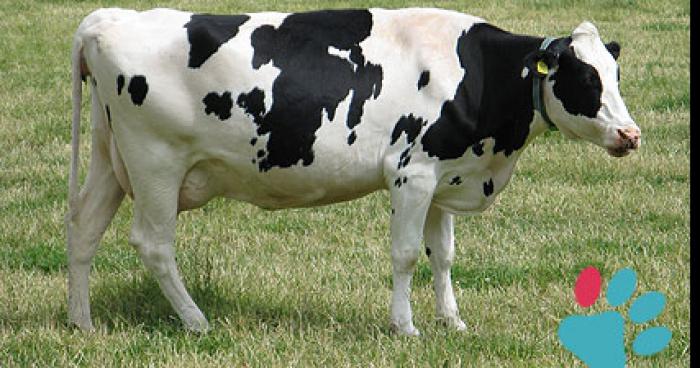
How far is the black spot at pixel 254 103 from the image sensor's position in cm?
618

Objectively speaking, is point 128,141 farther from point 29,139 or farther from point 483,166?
point 29,139

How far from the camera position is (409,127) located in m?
6.19

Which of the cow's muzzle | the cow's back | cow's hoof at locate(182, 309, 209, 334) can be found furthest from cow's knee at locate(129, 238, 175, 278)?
the cow's muzzle

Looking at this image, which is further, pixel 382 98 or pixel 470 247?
pixel 470 247

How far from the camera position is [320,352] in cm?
602

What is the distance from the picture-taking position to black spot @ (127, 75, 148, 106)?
619cm

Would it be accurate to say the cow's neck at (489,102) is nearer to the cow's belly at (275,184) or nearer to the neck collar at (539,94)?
the neck collar at (539,94)

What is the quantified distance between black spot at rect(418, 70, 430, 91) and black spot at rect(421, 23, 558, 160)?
133mm

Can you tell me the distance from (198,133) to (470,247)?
2430 mm

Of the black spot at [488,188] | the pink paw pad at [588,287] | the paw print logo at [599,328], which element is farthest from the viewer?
the black spot at [488,188]

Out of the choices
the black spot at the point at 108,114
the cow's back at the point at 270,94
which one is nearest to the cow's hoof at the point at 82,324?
the cow's back at the point at 270,94

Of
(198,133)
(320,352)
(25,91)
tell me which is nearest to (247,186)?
(198,133)

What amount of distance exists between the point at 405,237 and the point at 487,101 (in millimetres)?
697

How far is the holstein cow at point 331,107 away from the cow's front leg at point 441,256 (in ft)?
0.96
